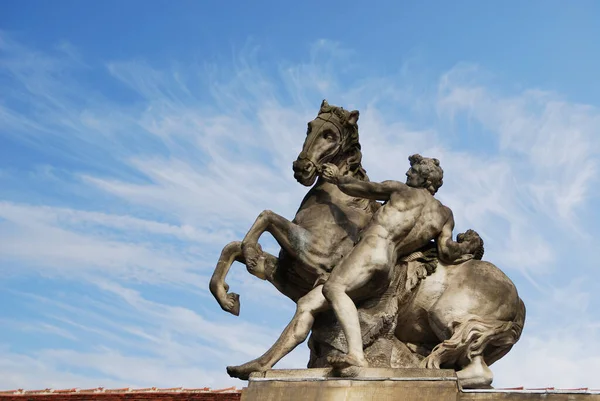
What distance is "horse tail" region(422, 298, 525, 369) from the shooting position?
10.8 meters

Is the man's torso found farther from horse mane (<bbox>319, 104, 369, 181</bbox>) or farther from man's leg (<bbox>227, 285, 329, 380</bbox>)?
horse mane (<bbox>319, 104, 369, 181</bbox>)

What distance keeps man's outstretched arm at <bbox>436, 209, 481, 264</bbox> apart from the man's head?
0.45 m

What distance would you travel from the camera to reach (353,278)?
36.2 feet

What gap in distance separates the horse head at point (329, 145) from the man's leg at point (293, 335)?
1.68 metres

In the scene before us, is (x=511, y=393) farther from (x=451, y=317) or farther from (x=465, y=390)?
(x=451, y=317)

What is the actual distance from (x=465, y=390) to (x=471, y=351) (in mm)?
895

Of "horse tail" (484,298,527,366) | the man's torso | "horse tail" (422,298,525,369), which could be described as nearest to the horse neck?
the man's torso

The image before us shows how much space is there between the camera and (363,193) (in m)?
11.7

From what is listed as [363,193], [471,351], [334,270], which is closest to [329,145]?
[363,193]

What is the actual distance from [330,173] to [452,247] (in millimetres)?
1669

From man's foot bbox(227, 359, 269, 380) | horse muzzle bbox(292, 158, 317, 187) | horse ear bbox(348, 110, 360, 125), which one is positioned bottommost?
man's foot bbox(227, 359, 269, 380)

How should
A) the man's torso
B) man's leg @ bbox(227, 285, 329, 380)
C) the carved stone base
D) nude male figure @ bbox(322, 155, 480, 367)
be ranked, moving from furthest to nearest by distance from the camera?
the man's torso → nude male figure @ bbox(322, 155, 480, 367) → man's leg @ bbox(227, 285, 329, 380) → the carved stone base

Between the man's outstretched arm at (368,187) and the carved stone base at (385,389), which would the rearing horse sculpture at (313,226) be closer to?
the man's outstretched arm at (368,187)

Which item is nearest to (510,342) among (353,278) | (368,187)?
Answer: (353,278)
